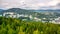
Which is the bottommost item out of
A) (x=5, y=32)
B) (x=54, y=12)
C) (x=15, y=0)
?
(x=5, y=32)

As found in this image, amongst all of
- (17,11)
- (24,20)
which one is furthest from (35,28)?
(17,11)

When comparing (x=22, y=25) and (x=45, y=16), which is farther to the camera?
(x=45, y=16)

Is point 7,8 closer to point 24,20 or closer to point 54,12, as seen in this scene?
point 24,20

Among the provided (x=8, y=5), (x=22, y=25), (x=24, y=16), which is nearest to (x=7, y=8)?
(x=8, y=5)

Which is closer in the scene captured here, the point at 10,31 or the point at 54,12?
the point at 10,31

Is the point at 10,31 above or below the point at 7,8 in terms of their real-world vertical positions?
below

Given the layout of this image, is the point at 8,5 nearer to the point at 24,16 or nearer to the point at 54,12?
the point at 24,16
